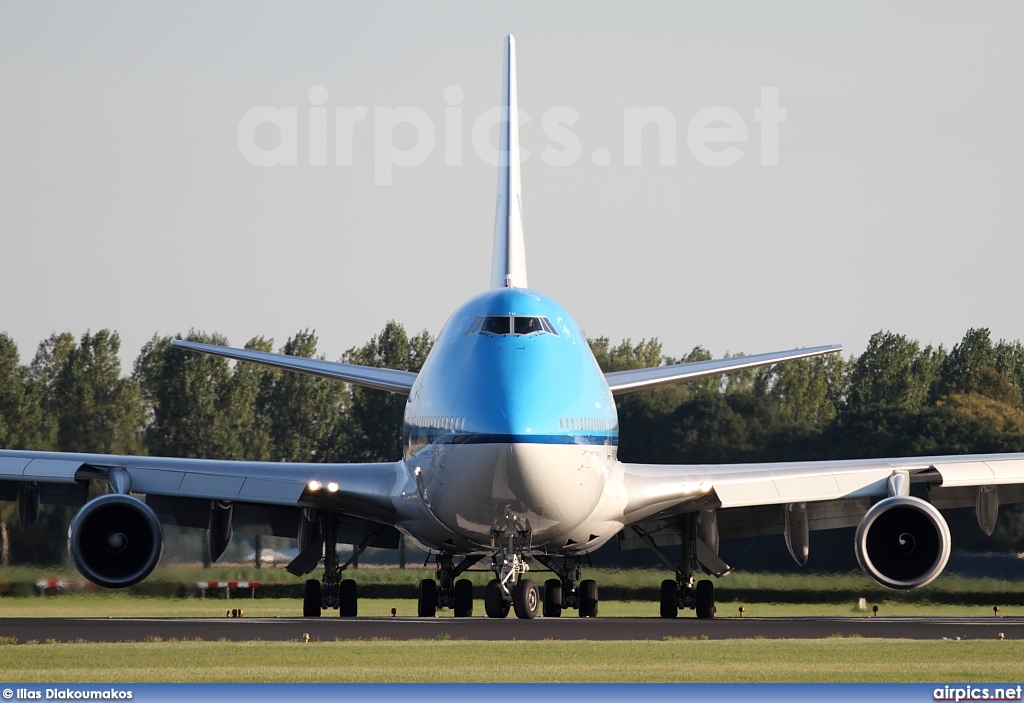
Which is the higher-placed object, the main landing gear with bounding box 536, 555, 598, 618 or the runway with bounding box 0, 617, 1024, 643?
the main landing gear with bounding box 536, 555, 598, 618

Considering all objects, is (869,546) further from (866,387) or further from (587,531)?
(866,387)

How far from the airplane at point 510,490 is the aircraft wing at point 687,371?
3 cm

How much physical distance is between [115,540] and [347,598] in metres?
4.48

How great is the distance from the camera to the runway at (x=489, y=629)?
19562 mm

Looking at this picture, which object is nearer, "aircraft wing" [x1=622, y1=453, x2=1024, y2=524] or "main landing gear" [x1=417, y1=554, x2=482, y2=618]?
"aircraft wing" [x1=622, y1=453, x2=1024, y2=524]

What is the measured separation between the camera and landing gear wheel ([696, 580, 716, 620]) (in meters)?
26.8

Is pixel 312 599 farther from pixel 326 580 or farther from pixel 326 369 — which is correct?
pixel 326 369

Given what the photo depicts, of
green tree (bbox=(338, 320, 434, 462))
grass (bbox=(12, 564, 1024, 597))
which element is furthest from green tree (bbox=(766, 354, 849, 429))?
grass (bbox=(12, 564, 1024, 597))

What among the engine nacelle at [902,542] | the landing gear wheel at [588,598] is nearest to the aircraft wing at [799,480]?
the engine nacelle at [902,542]

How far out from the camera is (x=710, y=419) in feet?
148

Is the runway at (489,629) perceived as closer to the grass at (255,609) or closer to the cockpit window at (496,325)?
the grass at (255,609)

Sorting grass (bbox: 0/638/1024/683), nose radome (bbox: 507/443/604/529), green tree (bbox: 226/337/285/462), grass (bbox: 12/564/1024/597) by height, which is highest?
green tree (bbox: 226/337/285/462)

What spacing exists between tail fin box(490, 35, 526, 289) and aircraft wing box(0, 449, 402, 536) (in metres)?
4.25

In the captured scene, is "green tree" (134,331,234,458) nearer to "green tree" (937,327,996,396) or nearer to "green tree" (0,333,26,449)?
"green tree" (0,333,26,449)
